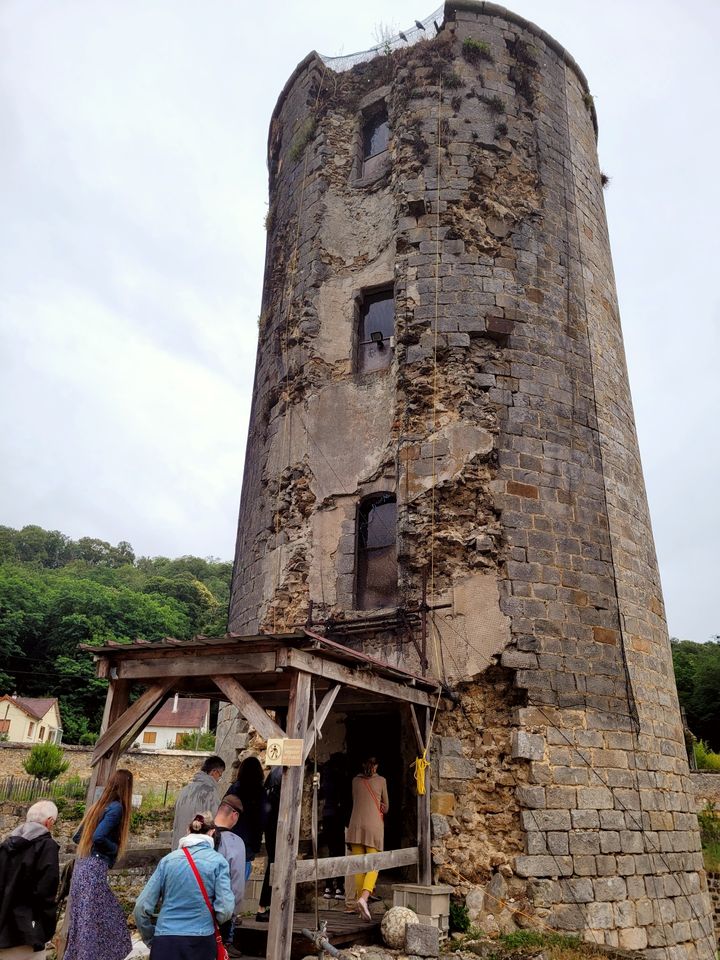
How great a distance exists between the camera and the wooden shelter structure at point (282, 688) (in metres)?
5.71

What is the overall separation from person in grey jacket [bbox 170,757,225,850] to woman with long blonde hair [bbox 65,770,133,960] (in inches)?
40.5

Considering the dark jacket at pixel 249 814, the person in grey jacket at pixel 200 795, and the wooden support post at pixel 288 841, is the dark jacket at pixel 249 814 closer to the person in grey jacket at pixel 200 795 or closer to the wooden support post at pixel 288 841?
the person in grey jacket at pixel 200 795

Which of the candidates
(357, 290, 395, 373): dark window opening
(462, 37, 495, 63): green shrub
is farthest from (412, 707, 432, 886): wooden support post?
(462, 37, 495, 63): green shrub

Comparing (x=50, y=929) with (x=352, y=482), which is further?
(x=352, y=482)

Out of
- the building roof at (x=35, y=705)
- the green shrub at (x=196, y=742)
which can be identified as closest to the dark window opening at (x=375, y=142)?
the green shrub at (x=196, y=742)

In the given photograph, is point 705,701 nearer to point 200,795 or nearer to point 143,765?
point 143,765

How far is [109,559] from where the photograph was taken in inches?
3282

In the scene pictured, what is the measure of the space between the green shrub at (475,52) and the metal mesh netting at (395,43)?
2.29 feet

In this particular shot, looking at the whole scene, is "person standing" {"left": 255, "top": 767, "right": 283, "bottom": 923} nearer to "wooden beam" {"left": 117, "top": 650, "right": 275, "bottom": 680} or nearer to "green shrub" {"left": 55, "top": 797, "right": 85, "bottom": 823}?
"wooden beam" {"left": 117, "top": 650, "right": 275, "bottom": 680}

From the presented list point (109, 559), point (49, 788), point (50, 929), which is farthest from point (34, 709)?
point (109, 559)

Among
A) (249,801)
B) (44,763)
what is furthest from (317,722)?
(44,763)

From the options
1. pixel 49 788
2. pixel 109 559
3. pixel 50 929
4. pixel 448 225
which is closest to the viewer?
pixel 50 929

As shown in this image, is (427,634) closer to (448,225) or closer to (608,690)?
(608,690)

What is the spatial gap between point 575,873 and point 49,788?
68.6 ft
